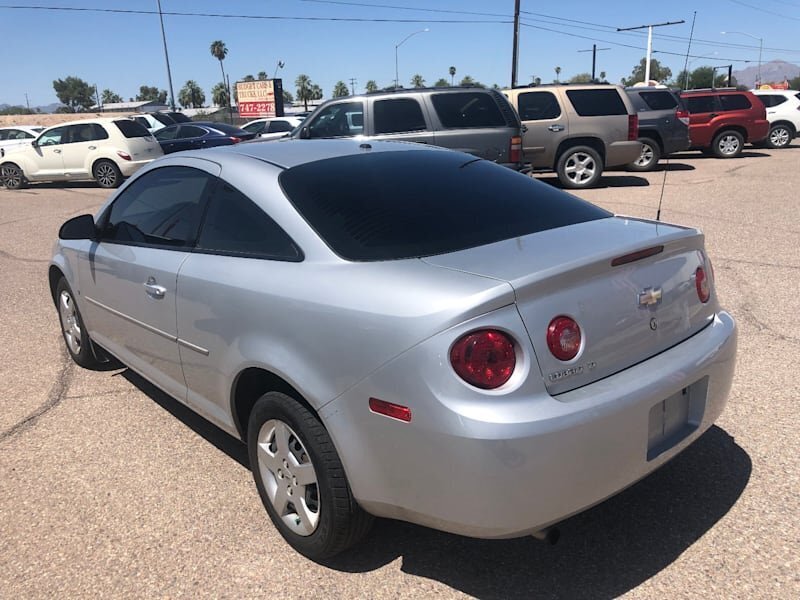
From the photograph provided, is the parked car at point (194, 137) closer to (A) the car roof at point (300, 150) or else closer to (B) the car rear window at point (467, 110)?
(B) the car rear window at point (467, 110)

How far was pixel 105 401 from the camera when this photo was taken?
4195 mm

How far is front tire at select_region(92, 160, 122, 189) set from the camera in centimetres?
1585

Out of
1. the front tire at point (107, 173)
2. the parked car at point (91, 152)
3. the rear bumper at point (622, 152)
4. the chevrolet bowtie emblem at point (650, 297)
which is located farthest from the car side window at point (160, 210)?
the front tire at point (107, 173)

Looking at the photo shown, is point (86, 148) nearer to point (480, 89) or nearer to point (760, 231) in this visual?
point (480, 89)

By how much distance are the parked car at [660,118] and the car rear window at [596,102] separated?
1.89 meters

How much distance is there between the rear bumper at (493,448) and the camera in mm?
1994

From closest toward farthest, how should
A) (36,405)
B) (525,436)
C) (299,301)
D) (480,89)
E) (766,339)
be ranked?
(525,436)
(299,301)
(36,405)
(766,339)
(480,89)

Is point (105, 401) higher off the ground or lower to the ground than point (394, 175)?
lower

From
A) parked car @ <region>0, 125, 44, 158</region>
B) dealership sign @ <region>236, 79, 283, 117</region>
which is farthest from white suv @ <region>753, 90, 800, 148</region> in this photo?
dealership sign @ <region>236, 79, 283, 117</region>

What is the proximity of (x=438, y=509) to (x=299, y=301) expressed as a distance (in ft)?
2.87

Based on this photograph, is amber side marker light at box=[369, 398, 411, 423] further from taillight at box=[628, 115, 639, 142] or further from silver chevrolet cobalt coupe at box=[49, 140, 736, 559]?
taillight at box=[628, 115, 639, 142]

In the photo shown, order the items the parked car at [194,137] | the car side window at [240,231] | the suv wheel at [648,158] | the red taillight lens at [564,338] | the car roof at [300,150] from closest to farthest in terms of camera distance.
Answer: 1. the red taillight lens at [564,338]
2. the car side window at [240,231]
3. the car roof at [300,150]
4. the suv wheel at [648,158]
5. the parked car at [194,137]

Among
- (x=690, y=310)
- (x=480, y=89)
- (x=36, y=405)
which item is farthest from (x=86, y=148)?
(x=690, y=310)

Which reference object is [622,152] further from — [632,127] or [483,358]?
[483,358]
